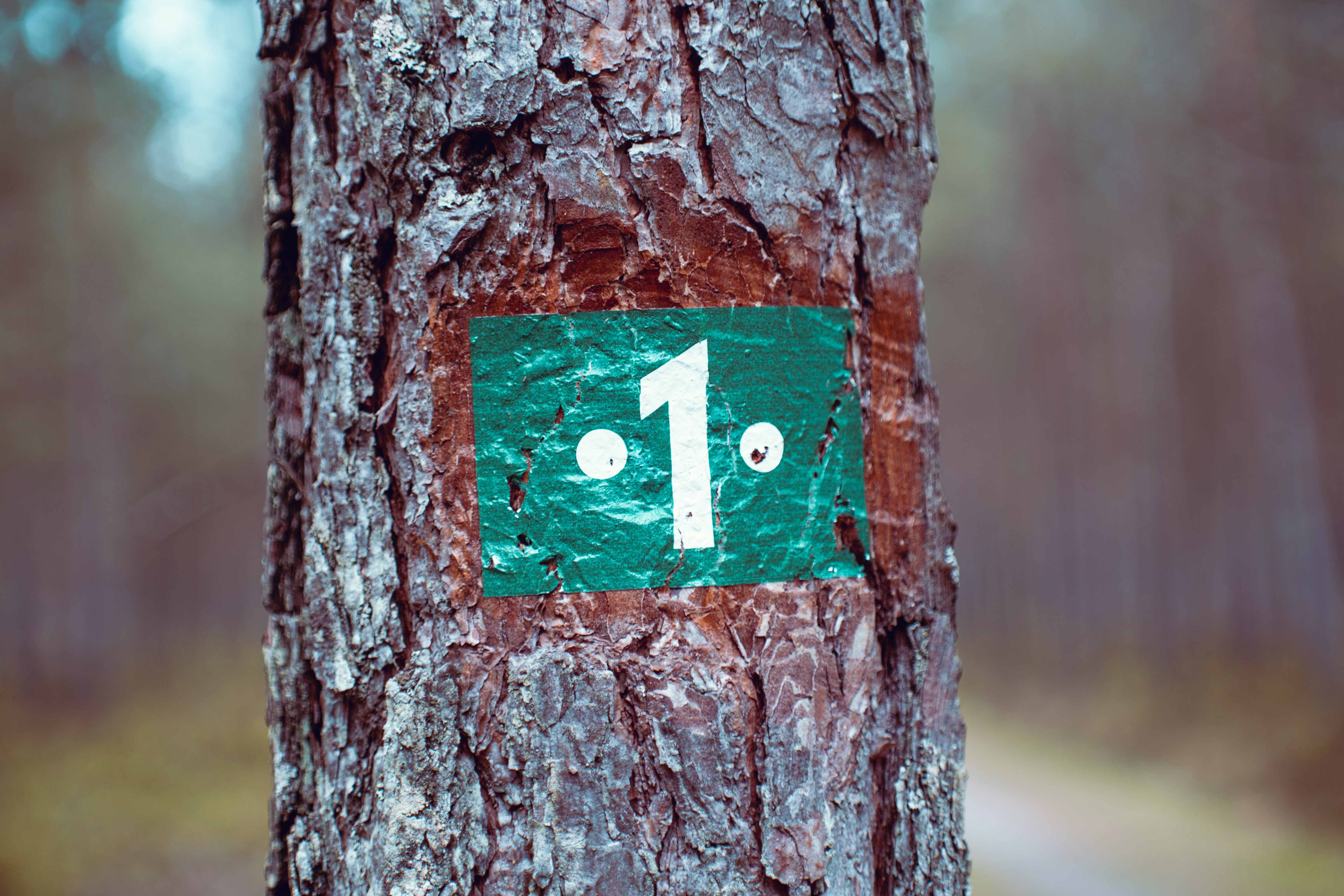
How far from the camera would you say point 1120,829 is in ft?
21.6

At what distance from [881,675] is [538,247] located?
650 mm

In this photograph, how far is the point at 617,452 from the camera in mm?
931

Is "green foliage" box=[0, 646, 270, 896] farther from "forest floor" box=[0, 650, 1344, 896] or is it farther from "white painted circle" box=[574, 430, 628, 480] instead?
"white painted circle" box=[574, 430, 628, 480]

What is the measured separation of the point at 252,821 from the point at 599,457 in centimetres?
715

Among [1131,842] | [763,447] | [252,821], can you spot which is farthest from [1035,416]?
[763,447]

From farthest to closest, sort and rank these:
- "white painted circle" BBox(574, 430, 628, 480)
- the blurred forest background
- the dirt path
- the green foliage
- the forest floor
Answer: the blurred forest background < the green foliage < the forest floor < the dirt path < "white painted circle" BBox(574, 430, 628, 480)

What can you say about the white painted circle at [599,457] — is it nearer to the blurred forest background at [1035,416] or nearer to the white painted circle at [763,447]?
the white painted circle at [763,447]

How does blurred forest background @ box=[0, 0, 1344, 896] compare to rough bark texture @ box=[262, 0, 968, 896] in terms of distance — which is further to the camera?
blurred forest background @ box=[0, 0, 1344, 896]

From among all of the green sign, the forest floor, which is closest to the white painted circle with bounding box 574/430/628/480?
the green sign

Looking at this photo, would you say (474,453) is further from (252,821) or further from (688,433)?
(252,821)

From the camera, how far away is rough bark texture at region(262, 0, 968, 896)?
Result: 3.05 feet

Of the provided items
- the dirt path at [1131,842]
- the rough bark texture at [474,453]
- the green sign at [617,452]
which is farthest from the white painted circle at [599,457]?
the dirt path at [1131,842]

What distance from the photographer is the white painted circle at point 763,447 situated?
952 mm

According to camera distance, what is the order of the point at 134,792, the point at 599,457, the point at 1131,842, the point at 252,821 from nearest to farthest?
the point at 599,457 < the point at 1131,842 < the point at 252,821 < the point at 134,792
